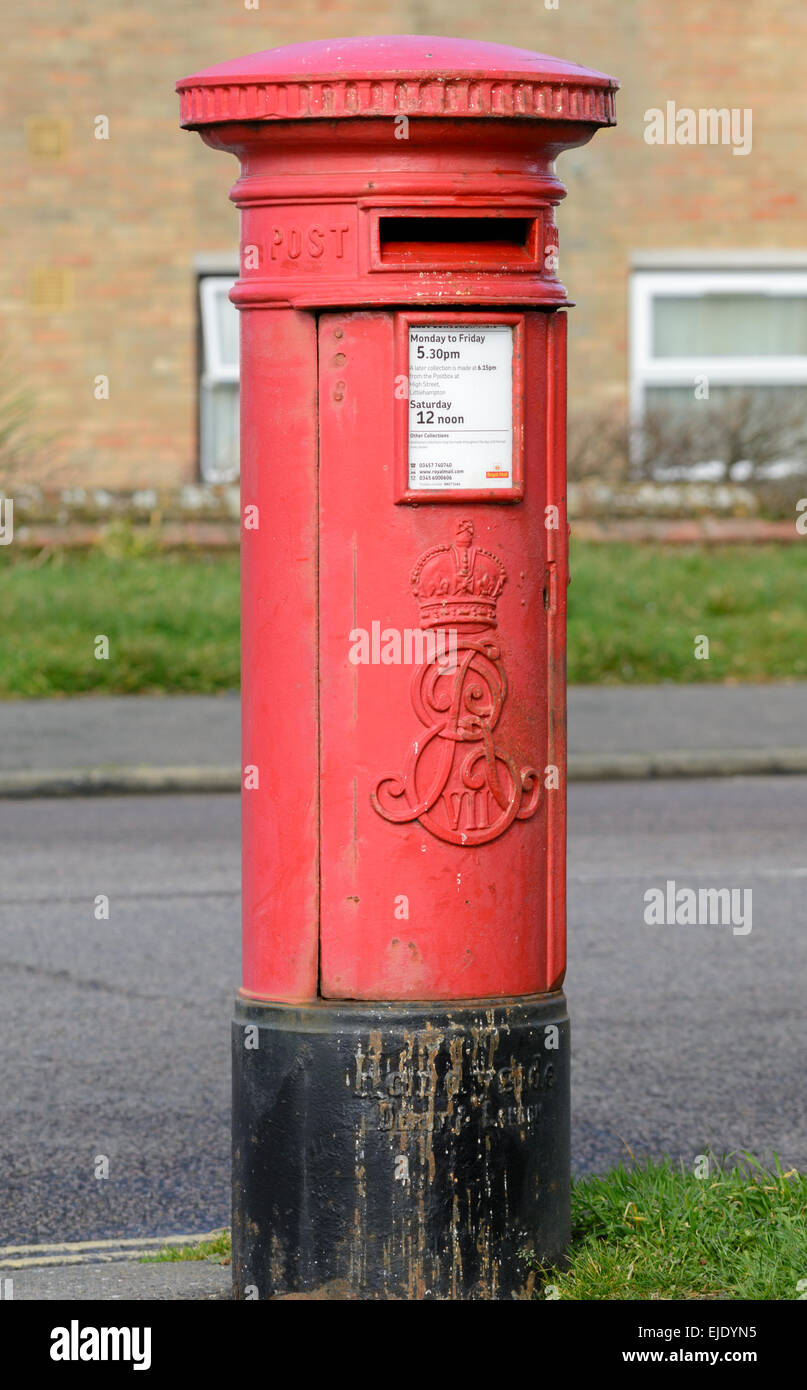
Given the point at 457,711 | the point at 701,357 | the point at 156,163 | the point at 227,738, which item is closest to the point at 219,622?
the point at 227,738

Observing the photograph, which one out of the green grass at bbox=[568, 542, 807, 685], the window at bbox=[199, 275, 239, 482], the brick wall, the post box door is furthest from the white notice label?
the window at bbox=[199, 275, 239, 482]

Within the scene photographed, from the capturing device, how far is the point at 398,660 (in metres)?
3.85

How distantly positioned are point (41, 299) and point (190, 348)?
1487 mm

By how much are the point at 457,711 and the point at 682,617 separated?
38.5 ft

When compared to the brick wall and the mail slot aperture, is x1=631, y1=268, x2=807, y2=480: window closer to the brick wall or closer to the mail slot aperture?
the brick wall

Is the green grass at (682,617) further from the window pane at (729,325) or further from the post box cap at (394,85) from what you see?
the post box cap at (394,85)

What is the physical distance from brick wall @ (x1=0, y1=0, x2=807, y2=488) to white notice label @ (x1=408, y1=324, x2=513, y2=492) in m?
→ 16.7

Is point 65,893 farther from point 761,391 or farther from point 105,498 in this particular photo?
point 761,391

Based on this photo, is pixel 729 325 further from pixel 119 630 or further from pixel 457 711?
pixel 457 711

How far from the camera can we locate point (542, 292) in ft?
12.7

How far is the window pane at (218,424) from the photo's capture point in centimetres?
2117

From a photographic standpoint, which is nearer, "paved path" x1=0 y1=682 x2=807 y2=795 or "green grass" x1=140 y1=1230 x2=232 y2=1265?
"green grass" x1=140 y1=1230 x2=232 y2=1265

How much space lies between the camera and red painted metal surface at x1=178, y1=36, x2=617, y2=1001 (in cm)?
378

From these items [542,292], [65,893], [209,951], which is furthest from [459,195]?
[65,893]
